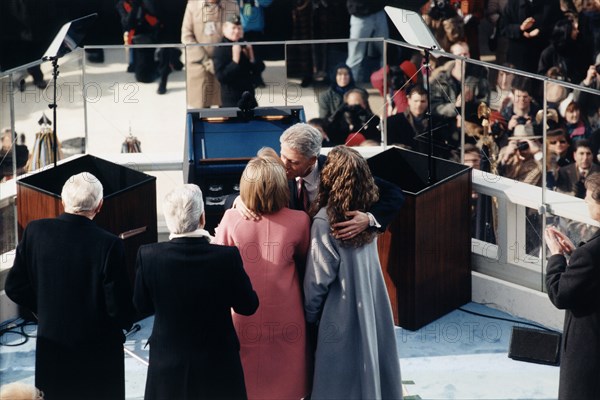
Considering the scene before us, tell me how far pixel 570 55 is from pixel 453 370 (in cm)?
380

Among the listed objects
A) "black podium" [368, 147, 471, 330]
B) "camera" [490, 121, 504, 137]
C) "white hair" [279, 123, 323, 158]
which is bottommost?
"black podium" [368, 147, 471, 330]

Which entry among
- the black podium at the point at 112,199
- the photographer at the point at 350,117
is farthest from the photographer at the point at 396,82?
the black podium at the point at 112,199

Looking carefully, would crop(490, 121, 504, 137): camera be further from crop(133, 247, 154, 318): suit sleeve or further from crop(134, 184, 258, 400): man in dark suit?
crop(133, 247, 154, 318): suit sleeve

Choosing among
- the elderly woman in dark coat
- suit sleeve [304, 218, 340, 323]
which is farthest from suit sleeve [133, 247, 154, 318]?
the elderly woman in dark coat

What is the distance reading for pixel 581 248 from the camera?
5.50m

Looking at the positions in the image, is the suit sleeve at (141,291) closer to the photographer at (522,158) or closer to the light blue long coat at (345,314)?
the light blue long coat at (345,314)

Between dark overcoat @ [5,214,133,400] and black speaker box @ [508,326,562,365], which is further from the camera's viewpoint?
black speaker box @ [508,326,562,365]

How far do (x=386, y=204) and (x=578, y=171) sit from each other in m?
2.16

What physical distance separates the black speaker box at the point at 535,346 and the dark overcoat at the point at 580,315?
1.18 metres

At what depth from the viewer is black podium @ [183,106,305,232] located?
7.64m

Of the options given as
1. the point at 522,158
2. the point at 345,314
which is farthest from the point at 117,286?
the point at 522,158

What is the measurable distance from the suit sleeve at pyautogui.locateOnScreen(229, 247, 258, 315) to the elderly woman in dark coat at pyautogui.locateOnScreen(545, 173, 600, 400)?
3.95ft

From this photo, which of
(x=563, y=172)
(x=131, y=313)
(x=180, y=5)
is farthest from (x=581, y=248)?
(x=180, y=5)

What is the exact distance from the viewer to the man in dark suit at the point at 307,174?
6051mm
